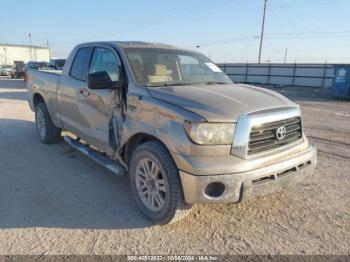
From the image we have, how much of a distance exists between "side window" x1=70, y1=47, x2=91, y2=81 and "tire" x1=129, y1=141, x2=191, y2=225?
185 centimetres

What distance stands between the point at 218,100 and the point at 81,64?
8.53 feet

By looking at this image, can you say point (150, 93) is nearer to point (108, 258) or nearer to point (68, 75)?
point (108, 258)

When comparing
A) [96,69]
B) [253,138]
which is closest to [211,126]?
[253,138]

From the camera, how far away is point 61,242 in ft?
9.72

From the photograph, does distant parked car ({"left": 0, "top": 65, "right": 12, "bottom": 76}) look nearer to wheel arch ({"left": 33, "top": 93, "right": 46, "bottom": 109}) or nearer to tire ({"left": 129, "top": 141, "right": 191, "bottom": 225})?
wheel arch ({"left": 33, "top": 93, "right": 46, "bottom": 109})

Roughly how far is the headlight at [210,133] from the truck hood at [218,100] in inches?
2.4

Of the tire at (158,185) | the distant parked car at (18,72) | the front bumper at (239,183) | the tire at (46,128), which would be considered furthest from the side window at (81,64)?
the distant parked car at (18,72)

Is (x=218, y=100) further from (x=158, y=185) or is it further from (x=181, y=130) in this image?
(x=158, y=185)

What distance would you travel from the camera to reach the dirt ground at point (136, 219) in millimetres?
2900

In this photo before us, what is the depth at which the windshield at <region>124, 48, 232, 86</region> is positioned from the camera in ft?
12.3

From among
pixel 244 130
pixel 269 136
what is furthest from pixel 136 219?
pixel 269 136

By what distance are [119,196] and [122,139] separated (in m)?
0.79

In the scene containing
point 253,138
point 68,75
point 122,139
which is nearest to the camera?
point 253,138

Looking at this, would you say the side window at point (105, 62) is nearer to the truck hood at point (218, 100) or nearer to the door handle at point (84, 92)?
the door handle at point (84, 92)
